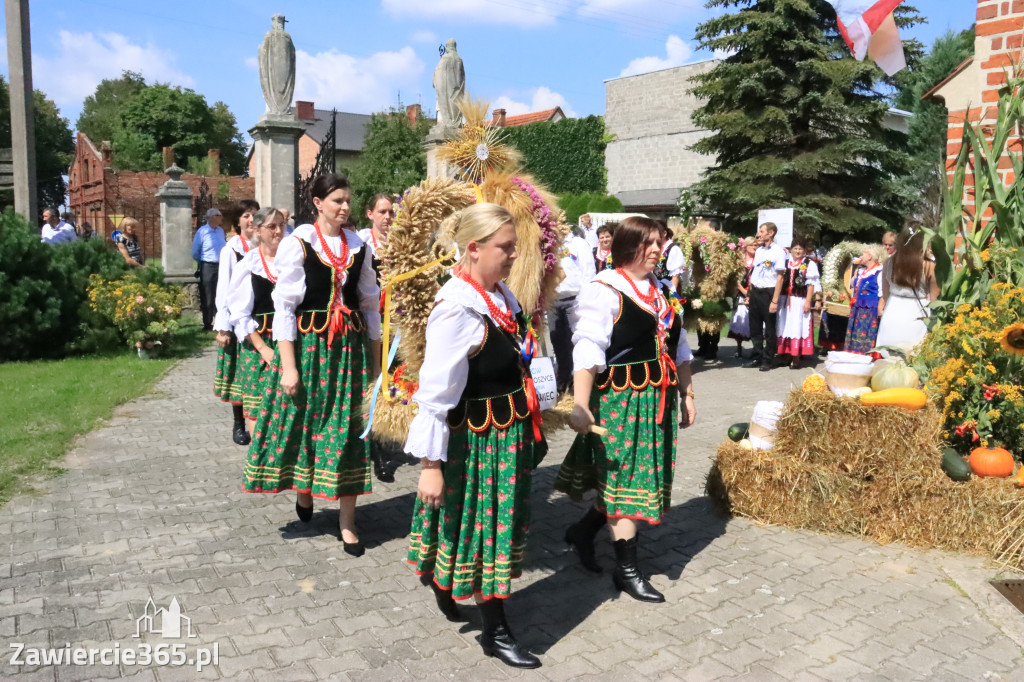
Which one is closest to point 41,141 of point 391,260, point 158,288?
point 158,288

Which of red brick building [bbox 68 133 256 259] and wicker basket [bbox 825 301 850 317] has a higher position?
red brick building [bbox 68 133 256 259]

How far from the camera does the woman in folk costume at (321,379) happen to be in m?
4.77

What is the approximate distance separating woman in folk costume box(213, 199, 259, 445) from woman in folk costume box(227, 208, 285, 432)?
495 millimetres

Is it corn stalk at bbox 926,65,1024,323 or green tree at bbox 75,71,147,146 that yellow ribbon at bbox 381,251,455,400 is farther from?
green tree at bbox 75,71,147,146

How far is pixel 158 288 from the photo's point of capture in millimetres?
12055

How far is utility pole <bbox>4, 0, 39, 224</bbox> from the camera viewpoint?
11828mm

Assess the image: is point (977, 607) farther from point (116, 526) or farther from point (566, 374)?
point (566, 374)

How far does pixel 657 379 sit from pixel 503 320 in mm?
1116

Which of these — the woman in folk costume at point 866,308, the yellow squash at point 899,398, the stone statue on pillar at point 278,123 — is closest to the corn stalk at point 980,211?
the yellow squash at point 899,398

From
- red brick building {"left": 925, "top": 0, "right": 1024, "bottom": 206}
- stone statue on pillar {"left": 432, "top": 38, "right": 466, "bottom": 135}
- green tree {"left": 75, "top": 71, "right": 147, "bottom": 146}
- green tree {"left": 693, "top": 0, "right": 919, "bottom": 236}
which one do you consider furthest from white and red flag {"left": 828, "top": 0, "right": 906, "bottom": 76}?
green tree {"left": 75, "top": 71, "right": 147, "bottom": 146}

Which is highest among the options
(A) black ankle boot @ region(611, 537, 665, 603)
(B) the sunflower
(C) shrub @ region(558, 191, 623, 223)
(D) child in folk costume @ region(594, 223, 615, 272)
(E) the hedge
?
(E) the hedge

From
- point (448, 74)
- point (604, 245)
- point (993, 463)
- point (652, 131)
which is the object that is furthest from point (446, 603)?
point (652, 131)

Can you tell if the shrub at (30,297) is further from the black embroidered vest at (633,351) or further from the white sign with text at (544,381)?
the black embroidered vest at (633,351)

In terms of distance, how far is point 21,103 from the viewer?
39.2 ft
